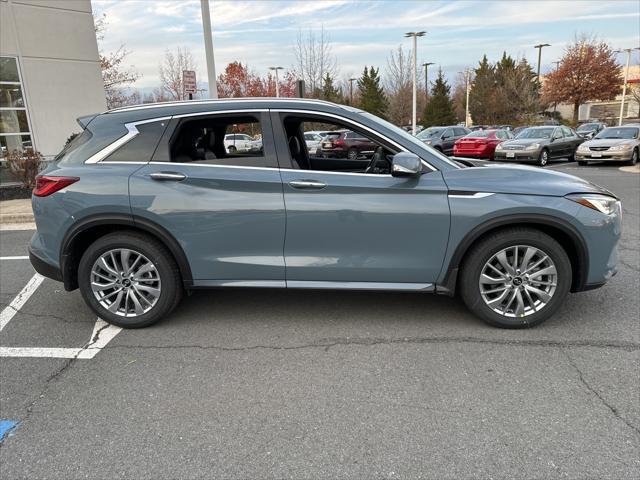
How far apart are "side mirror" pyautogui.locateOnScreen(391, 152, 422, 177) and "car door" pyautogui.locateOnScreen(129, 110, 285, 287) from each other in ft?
2.95

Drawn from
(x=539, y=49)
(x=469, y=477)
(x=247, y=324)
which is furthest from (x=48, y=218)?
(x=539, y=49)

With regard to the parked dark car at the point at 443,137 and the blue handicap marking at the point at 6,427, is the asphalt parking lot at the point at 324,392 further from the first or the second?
the parked dark car at the point at 443,137

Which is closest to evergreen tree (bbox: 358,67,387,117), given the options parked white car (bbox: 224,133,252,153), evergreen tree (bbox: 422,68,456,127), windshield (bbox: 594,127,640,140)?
evergreen tree (bbox: 422,68,456,127)

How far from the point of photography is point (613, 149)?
55.1ft

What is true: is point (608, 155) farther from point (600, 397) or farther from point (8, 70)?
point (8, 70)

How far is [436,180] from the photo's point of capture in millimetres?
3627

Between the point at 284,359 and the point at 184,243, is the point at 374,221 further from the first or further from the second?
the point at 184,243

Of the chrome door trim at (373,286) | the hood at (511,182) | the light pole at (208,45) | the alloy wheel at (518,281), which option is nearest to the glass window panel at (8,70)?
the light pole at (208,45)

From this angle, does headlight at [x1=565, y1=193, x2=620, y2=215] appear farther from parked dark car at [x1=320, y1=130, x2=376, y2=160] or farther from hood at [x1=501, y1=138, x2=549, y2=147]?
parked dark car at [x1=320, y1=130, x2=376, y2=160]

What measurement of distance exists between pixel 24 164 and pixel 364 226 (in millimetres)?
11009

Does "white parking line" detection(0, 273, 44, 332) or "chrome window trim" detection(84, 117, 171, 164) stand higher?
"chrome window trim" detection(84, 117, 171, 164)

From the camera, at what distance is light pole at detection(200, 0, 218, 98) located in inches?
414

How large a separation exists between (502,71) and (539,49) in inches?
314

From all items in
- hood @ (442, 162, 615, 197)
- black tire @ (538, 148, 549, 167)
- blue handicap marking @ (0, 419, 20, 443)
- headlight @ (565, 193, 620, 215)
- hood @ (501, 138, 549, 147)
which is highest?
hood @ (442, 162, 615, 197)
